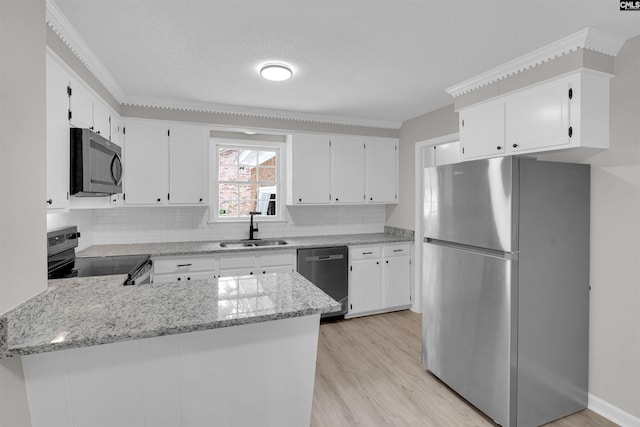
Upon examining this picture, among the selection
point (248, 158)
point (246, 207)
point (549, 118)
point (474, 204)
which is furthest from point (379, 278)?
point (549, 118)

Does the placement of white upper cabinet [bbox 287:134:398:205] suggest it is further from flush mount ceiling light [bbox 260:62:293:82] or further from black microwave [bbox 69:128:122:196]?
black microwave [bbox 69:128:122:196]

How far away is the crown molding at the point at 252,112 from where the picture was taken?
138 inches

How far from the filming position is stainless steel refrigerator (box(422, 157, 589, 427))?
206 centimetres

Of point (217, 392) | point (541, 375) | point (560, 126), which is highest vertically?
point (560, 126)

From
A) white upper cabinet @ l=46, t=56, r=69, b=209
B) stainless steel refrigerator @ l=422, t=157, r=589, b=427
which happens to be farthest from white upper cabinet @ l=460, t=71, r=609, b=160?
white upper cabinet @ l=46, t=56, r=69, b=209

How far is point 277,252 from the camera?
368cm

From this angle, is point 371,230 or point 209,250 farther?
point 371,230

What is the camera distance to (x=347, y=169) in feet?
14.3

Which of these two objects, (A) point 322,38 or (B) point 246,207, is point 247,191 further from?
(A) point 322,38

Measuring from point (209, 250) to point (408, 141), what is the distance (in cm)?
288

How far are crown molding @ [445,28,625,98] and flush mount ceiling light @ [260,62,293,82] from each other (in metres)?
1.61

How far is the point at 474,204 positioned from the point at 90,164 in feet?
8.49

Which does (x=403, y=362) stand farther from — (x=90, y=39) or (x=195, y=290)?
(x=90, y=39)

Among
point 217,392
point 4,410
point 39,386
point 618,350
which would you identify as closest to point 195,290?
point 217,392
